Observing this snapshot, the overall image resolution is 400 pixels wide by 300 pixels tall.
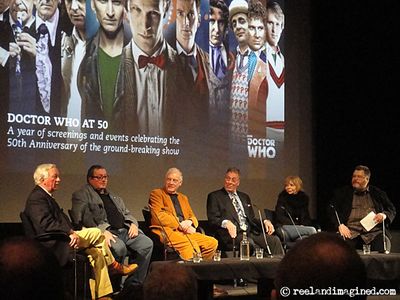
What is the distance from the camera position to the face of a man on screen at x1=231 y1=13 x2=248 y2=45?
6738 millimetres

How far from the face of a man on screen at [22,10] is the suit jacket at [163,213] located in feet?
5.57

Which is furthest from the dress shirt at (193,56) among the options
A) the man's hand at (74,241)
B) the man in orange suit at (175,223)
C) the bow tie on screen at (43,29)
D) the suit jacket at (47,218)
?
the man's hand at (74,241)

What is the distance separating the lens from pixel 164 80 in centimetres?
628

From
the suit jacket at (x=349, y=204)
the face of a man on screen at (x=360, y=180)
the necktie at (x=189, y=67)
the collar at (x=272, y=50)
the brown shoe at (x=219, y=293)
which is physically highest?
the collar at (x=272, y=50)

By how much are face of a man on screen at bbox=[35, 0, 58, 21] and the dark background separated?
10.1 feet

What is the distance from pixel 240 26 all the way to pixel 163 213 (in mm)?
2146

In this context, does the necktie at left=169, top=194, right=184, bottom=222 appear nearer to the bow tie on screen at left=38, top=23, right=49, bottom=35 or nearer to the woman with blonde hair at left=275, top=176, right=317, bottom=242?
the woman with blonde hair at left=275, top=176, right=317, bottom=242

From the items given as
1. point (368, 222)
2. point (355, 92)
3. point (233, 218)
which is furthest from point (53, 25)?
point (355, 92)

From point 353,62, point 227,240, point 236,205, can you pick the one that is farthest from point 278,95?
point 227,240

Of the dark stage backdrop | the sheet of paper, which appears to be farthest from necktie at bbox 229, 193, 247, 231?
the sheet of paper

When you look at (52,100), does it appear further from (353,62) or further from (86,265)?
(353,62)

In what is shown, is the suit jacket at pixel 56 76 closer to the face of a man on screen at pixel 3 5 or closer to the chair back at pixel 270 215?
the face of a man on screen at pixel 3 5

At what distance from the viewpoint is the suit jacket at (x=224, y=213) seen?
5.91 meters

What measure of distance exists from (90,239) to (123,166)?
136cm
